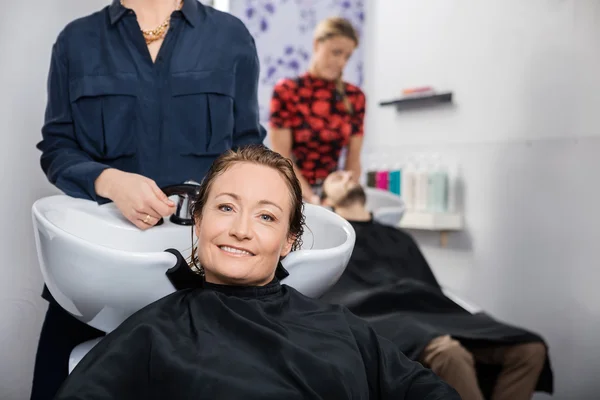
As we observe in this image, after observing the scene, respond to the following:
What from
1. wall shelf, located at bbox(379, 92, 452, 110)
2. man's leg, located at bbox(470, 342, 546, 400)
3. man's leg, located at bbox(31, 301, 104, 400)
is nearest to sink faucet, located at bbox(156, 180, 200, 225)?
man's leg, located at bbox(31, 301, 104, 400)

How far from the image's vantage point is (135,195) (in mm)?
1059

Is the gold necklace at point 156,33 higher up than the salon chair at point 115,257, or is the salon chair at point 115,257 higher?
the gold necklace at point 156,33

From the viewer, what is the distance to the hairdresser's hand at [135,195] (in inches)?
41.5

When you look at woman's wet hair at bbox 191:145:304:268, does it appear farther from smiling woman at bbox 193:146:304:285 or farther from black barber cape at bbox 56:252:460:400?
black barber cape at bbox 56:252:460:400

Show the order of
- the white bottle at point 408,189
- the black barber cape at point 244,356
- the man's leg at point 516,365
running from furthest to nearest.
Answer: the white bottle at point 408,189 → the man's leg at point 516,365 → the black barber cape at point 244,356

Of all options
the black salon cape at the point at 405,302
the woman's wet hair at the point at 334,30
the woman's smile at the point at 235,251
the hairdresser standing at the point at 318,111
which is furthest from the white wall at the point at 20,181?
the woman's wet hair at the point at 334,30

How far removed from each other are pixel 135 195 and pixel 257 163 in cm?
22

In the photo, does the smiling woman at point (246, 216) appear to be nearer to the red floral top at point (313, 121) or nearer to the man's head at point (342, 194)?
the man's head at point (342, 194)

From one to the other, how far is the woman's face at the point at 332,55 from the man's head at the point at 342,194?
64 centimetres

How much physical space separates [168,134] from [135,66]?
15 cm

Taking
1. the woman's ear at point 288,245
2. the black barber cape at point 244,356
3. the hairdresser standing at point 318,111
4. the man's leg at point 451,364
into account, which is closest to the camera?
the black barber cape at point 244,356

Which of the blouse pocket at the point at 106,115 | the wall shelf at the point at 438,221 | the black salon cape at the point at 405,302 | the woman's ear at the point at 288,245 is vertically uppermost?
the blouse pocket at the point at 106,115

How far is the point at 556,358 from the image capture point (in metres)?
2.71

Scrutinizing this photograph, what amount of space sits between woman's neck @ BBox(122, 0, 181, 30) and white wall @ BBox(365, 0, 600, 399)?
76.6 inches
